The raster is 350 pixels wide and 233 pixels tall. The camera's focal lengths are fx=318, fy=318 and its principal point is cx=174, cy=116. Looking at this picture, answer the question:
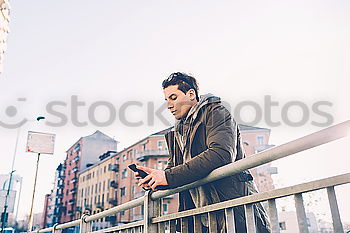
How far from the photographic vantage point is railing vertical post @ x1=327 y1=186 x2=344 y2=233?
41.5 inches

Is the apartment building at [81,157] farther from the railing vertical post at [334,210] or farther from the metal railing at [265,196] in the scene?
the railing vertical post at [334,210]

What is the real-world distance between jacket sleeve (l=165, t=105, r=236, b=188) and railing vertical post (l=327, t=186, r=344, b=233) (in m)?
0.62

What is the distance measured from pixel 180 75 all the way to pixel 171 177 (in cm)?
72

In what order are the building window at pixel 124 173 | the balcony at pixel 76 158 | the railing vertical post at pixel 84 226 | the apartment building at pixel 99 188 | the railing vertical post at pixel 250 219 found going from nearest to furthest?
the railing vertical post at pixel 250 219 < the railing vertical post at pixel 84 226 < the building window at pixel 124 173 < the apartment building at pixel 99 188 < the balcony at pixel 76 158

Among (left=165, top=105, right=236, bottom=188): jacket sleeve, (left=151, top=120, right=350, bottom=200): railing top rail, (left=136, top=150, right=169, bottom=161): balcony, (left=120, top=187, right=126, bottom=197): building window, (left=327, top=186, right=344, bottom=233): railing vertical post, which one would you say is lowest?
(left=327, top=186, right=344, bottom=233): railing vertical post

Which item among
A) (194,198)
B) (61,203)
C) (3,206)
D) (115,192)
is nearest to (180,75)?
(194,198)

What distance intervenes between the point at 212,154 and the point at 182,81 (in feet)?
2.15

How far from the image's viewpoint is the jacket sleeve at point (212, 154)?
1.63m

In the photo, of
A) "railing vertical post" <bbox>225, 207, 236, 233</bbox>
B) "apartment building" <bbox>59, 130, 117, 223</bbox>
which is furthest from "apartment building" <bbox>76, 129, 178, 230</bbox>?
"railing vertical post" <bbox>225, 207, 236, 233</bbox>

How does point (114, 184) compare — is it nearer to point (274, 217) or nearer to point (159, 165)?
point (159, 165)

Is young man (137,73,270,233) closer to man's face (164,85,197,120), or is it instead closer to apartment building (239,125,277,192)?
man's face (164,85,197,120)

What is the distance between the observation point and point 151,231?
223cm

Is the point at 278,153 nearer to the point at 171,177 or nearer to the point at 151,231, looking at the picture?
the point at 171,177

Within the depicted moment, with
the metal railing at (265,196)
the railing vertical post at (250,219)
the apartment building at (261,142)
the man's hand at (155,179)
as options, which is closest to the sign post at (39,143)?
the metal railing at (265,196)
